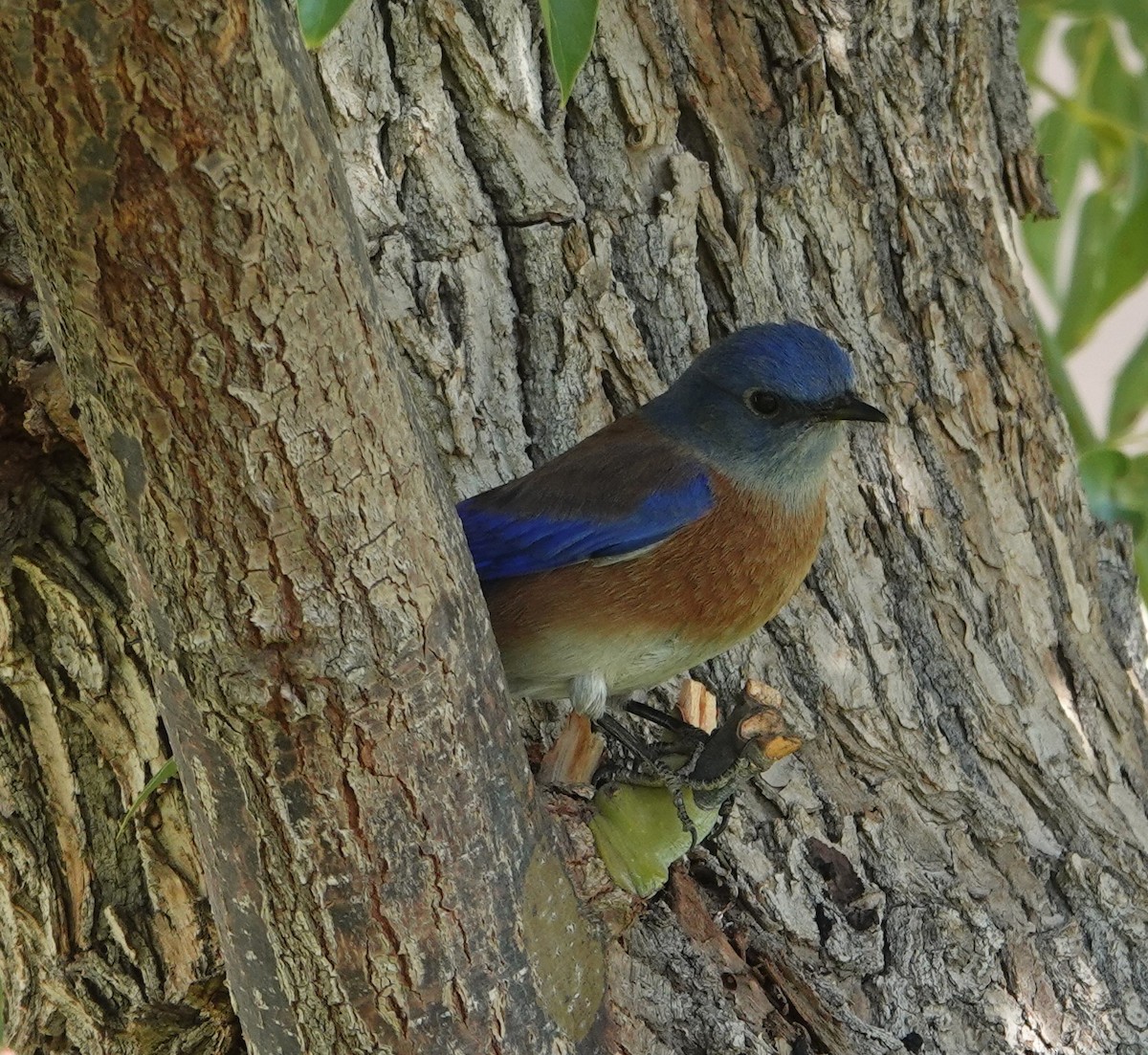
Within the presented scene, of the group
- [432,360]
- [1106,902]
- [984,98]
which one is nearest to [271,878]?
[432,360]

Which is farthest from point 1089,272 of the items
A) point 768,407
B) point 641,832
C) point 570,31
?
point 570,31

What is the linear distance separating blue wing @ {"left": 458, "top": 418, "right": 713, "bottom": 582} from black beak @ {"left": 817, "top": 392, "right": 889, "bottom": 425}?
0.34m

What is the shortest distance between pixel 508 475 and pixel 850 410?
83 cm

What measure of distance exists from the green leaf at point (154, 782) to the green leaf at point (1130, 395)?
3015 mm

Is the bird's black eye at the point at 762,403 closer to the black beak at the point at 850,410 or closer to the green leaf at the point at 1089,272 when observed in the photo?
the black beak at the point at 850,410

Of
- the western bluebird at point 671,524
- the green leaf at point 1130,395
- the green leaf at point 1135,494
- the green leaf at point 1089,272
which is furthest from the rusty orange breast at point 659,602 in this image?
the green leaf at point 1089,272

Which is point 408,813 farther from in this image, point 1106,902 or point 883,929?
point 1106,902

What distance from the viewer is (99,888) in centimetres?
320

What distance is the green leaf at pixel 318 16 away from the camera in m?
1.80

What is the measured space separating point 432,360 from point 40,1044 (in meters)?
1.79

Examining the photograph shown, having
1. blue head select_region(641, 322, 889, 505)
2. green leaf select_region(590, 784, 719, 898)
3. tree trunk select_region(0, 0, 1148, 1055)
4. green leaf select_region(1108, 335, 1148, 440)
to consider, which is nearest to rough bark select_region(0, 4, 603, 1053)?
tree trunk select_region(0, 0, 1148, 1055)

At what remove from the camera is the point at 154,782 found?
3.00 m

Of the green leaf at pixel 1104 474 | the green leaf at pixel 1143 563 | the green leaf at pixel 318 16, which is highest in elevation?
the green leaf at pixel 318 16

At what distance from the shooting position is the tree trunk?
2018mm
